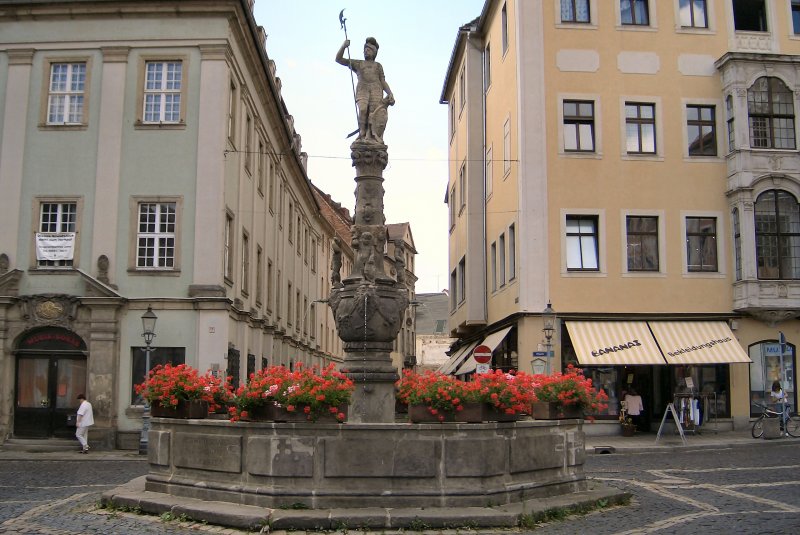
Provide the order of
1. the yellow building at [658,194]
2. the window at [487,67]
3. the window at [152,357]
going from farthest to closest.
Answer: the window at [487,67] → the yellow building at [658,194] → the window at [152,357]

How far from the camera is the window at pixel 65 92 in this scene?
27422mm

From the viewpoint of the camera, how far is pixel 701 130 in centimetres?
2989

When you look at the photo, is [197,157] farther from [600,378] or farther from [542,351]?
[600,378]

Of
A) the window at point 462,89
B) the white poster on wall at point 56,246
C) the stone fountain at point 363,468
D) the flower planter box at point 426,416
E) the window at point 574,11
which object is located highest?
the window at point 462,89

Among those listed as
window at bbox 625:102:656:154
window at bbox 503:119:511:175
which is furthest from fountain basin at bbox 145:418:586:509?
window at bbox 503:119:511:175

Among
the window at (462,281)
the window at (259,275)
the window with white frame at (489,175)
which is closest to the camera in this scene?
the window at (259,275)

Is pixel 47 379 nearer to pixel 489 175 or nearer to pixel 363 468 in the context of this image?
pixel 489 175

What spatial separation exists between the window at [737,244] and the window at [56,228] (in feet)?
65.9

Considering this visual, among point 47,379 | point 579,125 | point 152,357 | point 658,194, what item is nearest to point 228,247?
point 152,357

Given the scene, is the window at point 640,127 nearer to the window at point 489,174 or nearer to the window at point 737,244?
the window at point 737,244

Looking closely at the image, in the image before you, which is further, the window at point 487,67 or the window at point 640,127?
the window at point 487,67

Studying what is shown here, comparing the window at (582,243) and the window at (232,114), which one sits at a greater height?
the window at (232,114)

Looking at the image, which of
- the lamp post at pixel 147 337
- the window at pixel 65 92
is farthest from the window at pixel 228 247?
the window at pixel 65 92

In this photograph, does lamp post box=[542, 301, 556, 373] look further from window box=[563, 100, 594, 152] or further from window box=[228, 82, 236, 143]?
window box=[228, 82, 236, 143]
